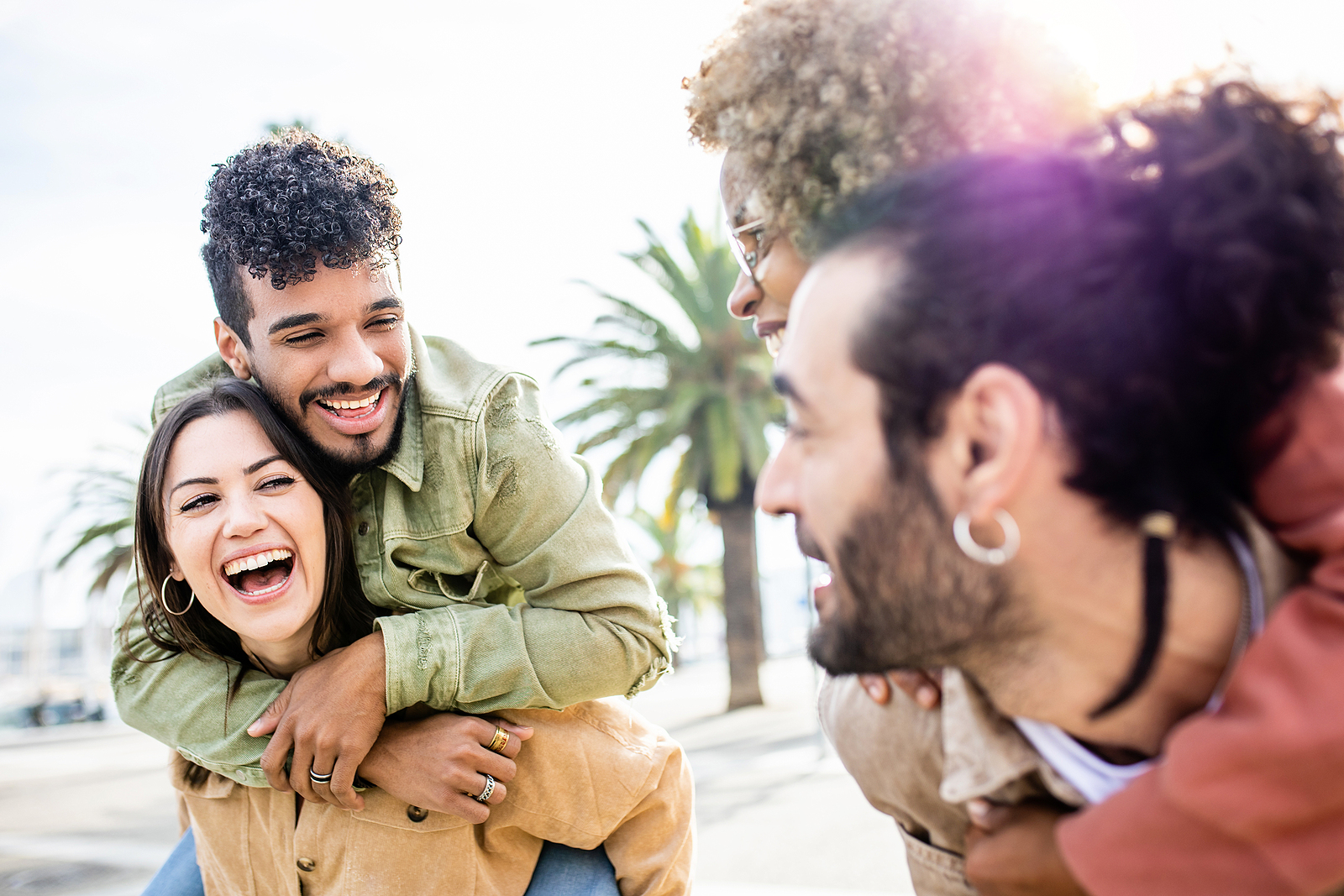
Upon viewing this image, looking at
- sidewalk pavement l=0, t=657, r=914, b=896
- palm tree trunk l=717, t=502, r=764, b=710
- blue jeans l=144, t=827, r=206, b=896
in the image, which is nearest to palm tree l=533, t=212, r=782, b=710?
palm tree trunk l=717, t=502, r=764, b=710

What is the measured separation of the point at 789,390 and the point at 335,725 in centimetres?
140

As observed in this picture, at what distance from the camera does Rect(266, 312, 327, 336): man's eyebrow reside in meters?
2.33

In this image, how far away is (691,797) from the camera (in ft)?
8.91

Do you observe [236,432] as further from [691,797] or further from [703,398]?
[703,398]

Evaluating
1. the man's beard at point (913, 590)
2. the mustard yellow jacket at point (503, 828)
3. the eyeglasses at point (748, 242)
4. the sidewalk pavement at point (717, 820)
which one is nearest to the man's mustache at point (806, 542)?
the man's beard at point (913, 590)

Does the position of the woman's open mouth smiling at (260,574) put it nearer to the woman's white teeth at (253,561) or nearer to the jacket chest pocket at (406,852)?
the woman's white teeth at (253,561)

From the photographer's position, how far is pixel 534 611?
7.67ft

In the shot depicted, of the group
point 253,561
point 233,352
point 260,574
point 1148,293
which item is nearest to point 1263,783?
point 1148,293

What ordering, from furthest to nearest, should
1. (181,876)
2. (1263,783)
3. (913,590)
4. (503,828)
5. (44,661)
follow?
1. (44,661)
2. (181,876)
3. (503,828)
4. (913,590)
5. (1263,783)

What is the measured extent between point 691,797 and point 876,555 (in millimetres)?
1599

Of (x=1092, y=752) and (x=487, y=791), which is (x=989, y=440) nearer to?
(x=1092, y=752)

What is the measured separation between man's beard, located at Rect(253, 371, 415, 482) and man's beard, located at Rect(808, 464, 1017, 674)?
4.70ft

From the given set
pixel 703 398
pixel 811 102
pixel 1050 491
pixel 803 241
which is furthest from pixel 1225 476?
pixel 703 398

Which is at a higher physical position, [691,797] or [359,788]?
[359,788]
